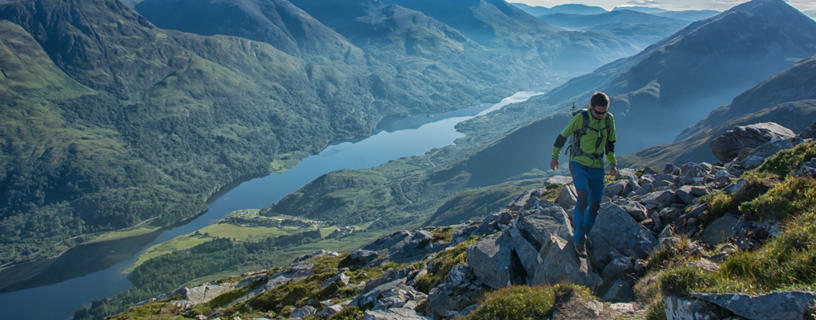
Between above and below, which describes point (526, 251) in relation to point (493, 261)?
above

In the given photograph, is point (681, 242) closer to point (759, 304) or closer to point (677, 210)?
point (677, 210)

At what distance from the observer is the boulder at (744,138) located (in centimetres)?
2017

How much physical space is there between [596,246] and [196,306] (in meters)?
26.2

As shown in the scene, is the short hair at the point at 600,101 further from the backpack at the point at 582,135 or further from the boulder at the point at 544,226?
the boulder at the point at 544,226

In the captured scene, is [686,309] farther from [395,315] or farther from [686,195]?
[686,195]

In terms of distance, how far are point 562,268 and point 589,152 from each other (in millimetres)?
3680

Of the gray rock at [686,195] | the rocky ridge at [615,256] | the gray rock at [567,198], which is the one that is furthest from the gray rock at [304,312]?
the gray rock at [686,195]

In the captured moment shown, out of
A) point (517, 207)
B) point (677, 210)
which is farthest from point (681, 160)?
point (677, 210)

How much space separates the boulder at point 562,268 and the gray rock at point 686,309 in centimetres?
368

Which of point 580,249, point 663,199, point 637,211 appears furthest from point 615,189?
point 580,249

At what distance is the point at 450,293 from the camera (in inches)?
487

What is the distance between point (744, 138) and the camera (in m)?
20.6

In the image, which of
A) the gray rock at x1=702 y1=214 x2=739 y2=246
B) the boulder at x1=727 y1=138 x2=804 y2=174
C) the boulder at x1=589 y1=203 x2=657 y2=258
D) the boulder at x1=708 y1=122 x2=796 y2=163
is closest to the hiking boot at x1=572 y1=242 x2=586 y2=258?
the boulder at x1=589 y1=203 x2=657 y2=258

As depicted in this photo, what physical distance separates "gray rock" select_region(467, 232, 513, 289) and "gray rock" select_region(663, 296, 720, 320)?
5.46 m
